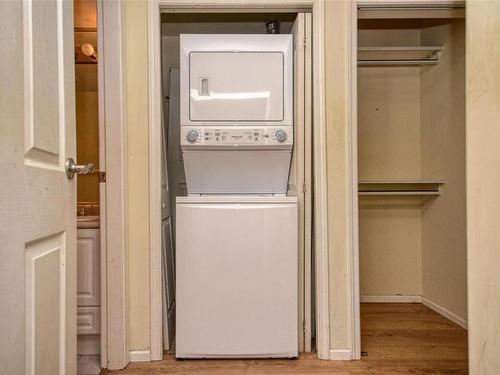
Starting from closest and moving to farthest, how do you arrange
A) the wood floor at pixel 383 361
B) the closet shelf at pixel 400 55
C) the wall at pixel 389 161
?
the wood floor at pixel 383 361 < the closet shelf at pixel 400 55 < the wall at pixel 389 161

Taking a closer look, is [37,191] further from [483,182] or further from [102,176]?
[483,182]

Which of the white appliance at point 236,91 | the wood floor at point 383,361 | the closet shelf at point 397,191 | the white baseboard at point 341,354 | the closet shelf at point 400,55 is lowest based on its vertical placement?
the wood floor at point 383,361

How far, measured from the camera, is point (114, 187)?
1.74 meters

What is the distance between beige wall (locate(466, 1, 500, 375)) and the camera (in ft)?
4.00

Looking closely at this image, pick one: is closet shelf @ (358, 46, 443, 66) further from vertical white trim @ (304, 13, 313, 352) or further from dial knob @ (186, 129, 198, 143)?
dial knob @ (186, 129, 198, 143)

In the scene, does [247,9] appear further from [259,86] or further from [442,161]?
[442,161]

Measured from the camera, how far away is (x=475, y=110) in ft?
4.31

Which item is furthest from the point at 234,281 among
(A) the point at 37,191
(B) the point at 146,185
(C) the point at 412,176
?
(C) the point at 412,176

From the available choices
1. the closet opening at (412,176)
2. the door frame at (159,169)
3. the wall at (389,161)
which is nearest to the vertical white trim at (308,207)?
the door frame at (159,169)

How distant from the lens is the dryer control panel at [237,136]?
186 centimetres

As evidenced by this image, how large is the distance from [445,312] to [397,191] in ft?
2.93

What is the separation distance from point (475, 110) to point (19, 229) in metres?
1.49

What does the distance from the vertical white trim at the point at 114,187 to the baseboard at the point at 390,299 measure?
1842 millimetres

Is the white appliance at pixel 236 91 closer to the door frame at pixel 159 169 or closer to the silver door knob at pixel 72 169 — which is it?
the door frame at pixel 159 169
